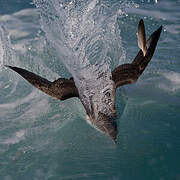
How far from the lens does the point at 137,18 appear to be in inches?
431

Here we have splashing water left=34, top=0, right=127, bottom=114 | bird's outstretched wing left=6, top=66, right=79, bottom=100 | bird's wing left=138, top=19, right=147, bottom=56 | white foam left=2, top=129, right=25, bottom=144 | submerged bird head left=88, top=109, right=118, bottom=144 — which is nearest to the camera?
bird's outstretched wing left=6, top=66, right=79, bottom=100

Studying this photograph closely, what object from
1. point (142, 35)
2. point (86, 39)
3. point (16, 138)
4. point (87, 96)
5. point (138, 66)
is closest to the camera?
point (142, 35)

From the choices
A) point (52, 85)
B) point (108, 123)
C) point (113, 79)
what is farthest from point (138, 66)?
point (52, 85)

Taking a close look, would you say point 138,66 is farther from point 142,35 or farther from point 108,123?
point 108,123

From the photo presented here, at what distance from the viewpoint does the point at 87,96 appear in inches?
223

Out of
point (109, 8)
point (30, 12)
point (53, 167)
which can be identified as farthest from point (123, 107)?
point (30, 12)

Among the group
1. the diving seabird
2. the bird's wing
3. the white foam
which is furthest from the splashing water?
Result: the white foam

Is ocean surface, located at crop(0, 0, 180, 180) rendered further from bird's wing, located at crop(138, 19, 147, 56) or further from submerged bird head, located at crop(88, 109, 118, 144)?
bird's wing, located at crop(138, 19, 147, 56)

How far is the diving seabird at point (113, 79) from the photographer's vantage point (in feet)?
16.7

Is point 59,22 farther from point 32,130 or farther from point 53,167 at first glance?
point 53,167

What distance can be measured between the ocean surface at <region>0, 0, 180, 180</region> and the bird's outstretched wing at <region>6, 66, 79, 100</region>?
26 cm

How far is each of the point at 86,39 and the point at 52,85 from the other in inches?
92.6

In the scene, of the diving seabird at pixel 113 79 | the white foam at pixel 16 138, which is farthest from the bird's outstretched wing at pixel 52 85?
the white foam at pixel 16 138

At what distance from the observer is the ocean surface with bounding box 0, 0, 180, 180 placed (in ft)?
18.9
